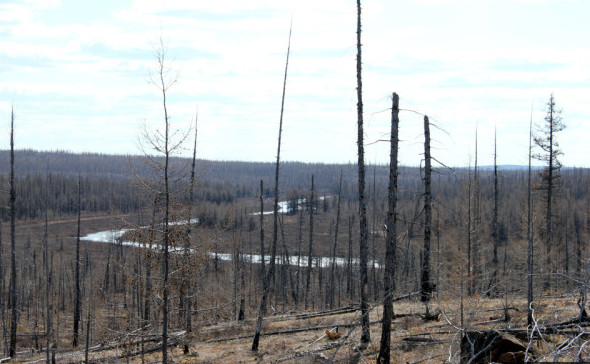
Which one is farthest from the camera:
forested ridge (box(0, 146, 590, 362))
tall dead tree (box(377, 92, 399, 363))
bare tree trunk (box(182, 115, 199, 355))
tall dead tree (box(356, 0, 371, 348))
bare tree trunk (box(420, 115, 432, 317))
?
bare tree trunk (box(420, 115, 432, 317))

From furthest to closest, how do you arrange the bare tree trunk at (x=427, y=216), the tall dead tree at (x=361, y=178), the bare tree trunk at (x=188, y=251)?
the bare tree trunk at (x=427, y=216)
the tall dead tree at (x=361, y=178)
the bare tree trunk at (x=188, y=251)

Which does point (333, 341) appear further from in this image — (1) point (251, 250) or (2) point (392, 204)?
(1) point (251, 250)

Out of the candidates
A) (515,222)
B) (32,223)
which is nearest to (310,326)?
(515,222)

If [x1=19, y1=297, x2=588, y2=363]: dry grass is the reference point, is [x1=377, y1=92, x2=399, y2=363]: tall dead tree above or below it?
above

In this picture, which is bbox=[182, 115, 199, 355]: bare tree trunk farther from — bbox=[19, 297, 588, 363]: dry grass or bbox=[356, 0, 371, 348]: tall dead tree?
bbox=[356, 0, 371, 348]: tall dead tree

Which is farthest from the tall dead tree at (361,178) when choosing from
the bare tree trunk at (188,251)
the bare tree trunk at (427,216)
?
the bare tree trunk at (188,251)

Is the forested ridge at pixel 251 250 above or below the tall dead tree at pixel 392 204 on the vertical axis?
below

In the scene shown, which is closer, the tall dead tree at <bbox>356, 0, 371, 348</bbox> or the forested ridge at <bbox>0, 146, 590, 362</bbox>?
the tall dead tree at <bbox>356, 0, 371, 348</bbox>

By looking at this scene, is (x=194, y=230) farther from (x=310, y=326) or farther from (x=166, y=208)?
(x=310, y=326)

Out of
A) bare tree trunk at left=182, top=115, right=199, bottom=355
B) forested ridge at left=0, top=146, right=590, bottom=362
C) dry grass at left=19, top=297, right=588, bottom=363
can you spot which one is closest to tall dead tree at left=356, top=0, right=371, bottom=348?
dry grass at left=19, top=297, right=588, bottom=363

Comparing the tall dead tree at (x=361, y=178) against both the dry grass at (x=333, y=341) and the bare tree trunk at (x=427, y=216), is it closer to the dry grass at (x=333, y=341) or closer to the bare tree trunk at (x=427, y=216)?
the dry grass at (x=333, y=341)

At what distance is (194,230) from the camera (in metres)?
19.0

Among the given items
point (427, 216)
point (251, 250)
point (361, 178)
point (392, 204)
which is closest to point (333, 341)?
point (361, 178)

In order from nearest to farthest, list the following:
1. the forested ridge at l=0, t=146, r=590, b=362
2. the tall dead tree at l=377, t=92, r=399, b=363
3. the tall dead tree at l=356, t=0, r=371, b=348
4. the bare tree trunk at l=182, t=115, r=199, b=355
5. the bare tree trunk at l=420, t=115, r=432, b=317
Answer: the tall dead tree at l=377, t=92, r=399, b=363
the bare tree trunk at l=182, t=115, r=199, b=355
the tall dead tree at l=356, t=0, r=371, b=348
the forested ridge at l=0, t=146, r=590, b=362
the bare tree trunk at l=420, t=115, r=432, b=317
